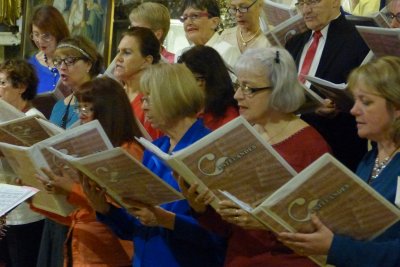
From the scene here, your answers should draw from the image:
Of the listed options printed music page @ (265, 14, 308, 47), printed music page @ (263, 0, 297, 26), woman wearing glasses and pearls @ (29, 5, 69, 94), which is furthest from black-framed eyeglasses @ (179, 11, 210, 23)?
printed music page @ (265, 14, 308, 47)

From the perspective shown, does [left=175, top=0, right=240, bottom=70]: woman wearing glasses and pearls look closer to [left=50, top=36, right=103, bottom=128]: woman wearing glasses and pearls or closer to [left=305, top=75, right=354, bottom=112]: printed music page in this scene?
[left=50, top=36, right=103, bottom=128]: woman wearing glasses and pearls

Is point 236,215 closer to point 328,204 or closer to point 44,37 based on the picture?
point 328,204

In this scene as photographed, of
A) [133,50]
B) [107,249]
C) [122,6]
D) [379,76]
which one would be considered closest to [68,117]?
[133,50]

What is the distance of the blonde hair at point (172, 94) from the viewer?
398 centimetres

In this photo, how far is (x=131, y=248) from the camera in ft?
14.8

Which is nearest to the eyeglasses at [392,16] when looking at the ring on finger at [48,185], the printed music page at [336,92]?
the printed music page at [336,92]

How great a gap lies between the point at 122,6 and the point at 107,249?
17.6ft

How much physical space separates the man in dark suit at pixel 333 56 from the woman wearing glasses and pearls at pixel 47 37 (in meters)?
2.00

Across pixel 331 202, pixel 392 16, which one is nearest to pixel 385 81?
pixel 331 202

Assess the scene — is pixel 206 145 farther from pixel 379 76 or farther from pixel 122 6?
pixel 122 6

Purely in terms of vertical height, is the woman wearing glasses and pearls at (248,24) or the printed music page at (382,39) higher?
the printed music page at (382,39)

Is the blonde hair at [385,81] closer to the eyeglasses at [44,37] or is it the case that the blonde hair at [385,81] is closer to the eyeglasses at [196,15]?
the eyeglasses at [196,15]

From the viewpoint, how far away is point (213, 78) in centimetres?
456

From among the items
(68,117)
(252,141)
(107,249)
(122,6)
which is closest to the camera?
(252,141)
